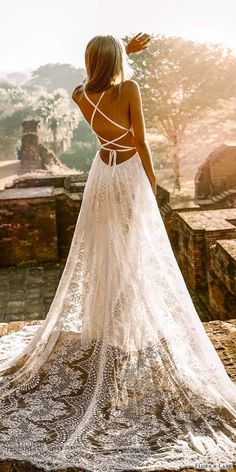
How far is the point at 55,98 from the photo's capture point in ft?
132

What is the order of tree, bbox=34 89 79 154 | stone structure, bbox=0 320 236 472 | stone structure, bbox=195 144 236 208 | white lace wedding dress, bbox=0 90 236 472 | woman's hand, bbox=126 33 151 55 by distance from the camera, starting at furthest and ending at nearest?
1. tree, bbox=34 89 79 154
2. stone structure, bbox=195 144 236 208
3. stone structure, bbox=0 320 236 472
4. woman's hand, bbox=126 33 151 55
5. white lace wedding dress, bbox=0 90 236 472

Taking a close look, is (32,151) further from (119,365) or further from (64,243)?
(119,365)

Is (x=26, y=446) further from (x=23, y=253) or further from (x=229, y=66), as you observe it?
(x=229, y=66)

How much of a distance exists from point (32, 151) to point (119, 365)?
2652 cm

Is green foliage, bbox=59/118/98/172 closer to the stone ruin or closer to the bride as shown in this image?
the stone ruin

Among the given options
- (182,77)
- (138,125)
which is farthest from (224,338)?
(182,77)

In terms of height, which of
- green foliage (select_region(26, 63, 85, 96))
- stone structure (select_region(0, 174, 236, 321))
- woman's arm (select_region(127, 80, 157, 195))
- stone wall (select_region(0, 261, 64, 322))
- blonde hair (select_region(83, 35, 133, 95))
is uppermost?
green foliage (select_region(26, 63, 85, 96))

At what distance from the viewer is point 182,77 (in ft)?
65.9

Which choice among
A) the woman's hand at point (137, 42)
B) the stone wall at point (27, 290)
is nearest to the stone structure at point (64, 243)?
the stone wall at point (27, 290)

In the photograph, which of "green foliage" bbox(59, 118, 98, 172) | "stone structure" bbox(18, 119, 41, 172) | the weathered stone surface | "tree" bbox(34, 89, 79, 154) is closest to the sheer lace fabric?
the weathered stone surface

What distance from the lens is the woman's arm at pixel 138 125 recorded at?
234cm

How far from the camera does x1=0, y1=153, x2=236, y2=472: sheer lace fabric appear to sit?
1980 mm

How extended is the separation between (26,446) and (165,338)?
2.94 feet

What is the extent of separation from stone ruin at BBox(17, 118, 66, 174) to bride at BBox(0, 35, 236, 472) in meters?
25.5
